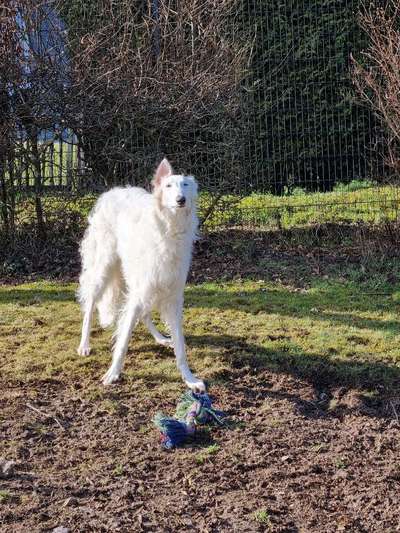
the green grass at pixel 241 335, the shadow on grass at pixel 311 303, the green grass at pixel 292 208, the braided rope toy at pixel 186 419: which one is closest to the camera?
the braided rope toy at pixel 186 419

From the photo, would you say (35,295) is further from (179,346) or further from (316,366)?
(316,366)

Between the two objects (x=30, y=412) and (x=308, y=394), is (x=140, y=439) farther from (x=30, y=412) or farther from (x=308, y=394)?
(x=308, y=394)

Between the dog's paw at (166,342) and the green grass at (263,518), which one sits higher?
the dog's paw at (166,342)

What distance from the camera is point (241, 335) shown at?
20.1 feet

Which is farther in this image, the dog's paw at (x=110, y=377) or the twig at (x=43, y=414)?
the dog's paw at (x=110, y=377)

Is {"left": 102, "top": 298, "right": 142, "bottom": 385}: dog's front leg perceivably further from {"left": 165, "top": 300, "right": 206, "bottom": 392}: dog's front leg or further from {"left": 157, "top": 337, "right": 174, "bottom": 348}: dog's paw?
{"left": 157, "top": 337, "right": 174, "bottom": 348}: dog's paw

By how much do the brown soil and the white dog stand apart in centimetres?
47

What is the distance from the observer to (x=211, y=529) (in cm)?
320

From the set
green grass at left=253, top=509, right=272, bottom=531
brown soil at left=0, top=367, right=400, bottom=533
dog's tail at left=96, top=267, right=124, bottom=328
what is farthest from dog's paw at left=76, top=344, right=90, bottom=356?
green grass at left=253, top=509, right=272, bottom=531

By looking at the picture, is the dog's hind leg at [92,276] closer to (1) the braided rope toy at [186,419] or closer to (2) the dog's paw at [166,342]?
(2) the dog's paw at [166,342]

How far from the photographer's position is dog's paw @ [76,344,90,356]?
5797 mm

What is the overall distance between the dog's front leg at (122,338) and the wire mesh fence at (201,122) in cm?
358

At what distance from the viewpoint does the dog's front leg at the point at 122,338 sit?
522 centimetres

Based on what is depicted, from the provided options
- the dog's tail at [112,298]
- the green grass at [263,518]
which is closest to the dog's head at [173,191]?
the dog's tail at [112,298]
